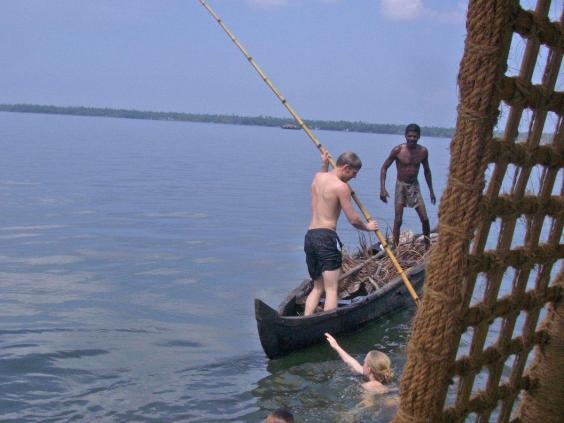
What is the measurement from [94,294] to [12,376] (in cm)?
411

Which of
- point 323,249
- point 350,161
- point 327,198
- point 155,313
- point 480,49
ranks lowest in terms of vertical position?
point 155,313

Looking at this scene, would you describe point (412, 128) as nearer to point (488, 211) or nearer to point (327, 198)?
point (327, 198)

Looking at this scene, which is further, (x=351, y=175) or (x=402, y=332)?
(x=402, y=332)

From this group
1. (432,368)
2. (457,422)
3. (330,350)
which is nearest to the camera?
(432,368)

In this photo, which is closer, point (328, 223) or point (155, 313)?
point (328, 223)

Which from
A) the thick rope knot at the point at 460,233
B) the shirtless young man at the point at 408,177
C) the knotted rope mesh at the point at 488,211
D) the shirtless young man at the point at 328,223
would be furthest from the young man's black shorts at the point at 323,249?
the thick rope knot at the point at 460,233

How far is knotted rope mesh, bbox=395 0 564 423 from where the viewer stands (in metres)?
2.32

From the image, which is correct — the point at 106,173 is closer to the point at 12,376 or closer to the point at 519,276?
the point at 12,376

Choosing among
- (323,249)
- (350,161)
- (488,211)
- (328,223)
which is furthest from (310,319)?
(488,211)

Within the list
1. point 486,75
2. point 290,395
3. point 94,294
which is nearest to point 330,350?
point 290,395

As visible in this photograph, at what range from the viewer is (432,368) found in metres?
2.57

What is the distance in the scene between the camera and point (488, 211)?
8.19 feet

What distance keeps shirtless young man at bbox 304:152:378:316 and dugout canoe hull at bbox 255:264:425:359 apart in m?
0.24

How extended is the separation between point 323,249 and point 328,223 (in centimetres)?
31
